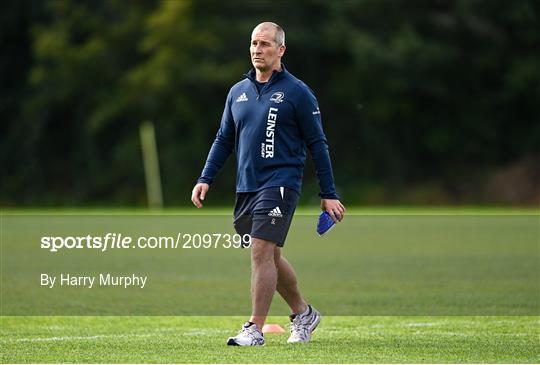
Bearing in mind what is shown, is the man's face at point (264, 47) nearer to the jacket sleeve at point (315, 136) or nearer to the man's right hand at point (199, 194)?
the jacket sleeve at point (315, 136)

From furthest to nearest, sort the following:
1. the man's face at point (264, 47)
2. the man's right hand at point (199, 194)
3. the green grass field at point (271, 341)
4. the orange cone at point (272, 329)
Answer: the orange cone at point (272, 329)
the man's right hand at point (199, 194)
the man's face at point (264, 47)
the green grass field at point (271, 341)

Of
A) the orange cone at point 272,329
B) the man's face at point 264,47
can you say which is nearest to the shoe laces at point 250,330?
the orange cone at point 272,329

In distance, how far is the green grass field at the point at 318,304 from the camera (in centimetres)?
728

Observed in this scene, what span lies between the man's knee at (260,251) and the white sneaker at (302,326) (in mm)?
605

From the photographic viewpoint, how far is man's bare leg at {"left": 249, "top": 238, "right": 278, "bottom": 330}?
7461mm

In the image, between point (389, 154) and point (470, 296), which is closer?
point (470, 296)

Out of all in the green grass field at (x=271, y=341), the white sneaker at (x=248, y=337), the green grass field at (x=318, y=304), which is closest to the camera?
the green grass field at (x=271, y=341)

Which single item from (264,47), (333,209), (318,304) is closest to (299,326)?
(333,209)

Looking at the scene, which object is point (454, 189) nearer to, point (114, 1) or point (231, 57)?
point (231, 57)

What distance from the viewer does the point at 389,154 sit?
3884 centimetres

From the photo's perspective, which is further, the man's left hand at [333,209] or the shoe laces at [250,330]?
the man's left hand at [333,209]

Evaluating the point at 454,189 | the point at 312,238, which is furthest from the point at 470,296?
the point at 454,189

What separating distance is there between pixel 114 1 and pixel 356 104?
9.25 m

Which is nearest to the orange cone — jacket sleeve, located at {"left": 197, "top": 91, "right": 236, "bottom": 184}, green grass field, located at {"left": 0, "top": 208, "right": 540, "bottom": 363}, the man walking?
green grass field, located at {"left": 0, "top": 208, "right": 540, "bottom": 363}
